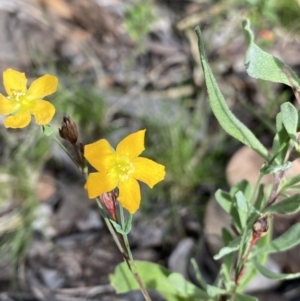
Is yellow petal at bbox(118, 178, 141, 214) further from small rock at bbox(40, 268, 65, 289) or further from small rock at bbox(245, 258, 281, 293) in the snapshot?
small rock at bbox(40, 268, 65, 289)

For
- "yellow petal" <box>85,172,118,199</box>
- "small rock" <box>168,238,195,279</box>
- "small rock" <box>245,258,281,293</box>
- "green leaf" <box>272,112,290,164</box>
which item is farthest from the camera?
"small rock" <box>168,238,195,279</box>

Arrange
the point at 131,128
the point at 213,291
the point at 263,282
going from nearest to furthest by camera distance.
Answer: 1. the point at 213,291
2. the point at 263,282
3. the point at 131,128

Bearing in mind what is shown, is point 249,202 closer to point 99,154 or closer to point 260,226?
point 260,226

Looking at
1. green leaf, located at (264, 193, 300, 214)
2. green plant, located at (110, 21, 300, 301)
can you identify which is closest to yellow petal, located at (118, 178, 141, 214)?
green plant, located at (110, 21, 300, 301)

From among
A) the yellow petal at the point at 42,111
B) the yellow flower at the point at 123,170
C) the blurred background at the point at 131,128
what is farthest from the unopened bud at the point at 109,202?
the blurred background at the point at 131,128

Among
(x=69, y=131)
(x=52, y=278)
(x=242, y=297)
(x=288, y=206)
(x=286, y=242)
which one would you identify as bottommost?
(x=52, y=278)

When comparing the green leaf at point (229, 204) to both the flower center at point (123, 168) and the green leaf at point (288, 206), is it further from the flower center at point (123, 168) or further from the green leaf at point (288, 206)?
the flower center at point (123, 168)

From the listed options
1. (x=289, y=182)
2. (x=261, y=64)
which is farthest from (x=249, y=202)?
(x=261, y=64)

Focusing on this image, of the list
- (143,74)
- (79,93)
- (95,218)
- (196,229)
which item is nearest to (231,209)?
(196,229)
